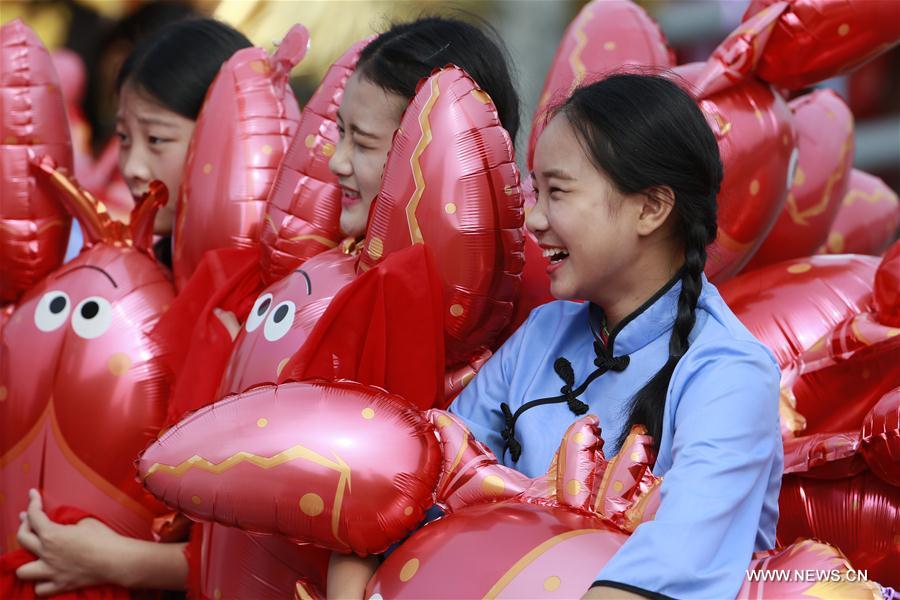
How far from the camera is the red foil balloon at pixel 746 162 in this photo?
5.30 feet

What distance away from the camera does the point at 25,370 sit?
1.66 meters

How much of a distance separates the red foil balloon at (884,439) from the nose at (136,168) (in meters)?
1.14

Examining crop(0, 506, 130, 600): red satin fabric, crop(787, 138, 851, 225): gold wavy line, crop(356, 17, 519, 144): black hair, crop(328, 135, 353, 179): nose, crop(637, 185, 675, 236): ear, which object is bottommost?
crop(0, 506, 130, 600): red satin fabric

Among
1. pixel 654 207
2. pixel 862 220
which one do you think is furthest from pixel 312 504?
pixel 862 220

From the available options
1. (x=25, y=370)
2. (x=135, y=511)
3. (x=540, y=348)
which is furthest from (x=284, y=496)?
(x=25, y=370)

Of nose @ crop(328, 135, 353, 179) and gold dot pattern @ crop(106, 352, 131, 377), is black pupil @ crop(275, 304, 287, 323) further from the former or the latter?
gold dot pattern @ crop(106, 352, 131, 377)

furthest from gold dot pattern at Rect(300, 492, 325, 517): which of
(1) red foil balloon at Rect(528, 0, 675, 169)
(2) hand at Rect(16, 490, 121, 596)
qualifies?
(1) red foil balloon at Rect(528, 0, 675, 169)

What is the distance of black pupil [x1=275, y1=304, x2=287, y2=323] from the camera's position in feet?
4.65

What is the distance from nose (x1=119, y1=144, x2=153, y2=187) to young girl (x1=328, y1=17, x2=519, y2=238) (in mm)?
490

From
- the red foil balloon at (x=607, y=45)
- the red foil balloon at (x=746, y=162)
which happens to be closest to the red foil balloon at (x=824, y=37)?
the red foil balloon at (x=746, y=162)

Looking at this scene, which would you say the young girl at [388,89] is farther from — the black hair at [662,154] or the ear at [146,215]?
the ear at [146,215]

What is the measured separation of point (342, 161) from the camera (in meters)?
1.48

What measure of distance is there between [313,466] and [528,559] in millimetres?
228

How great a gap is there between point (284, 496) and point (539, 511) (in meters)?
0.24
